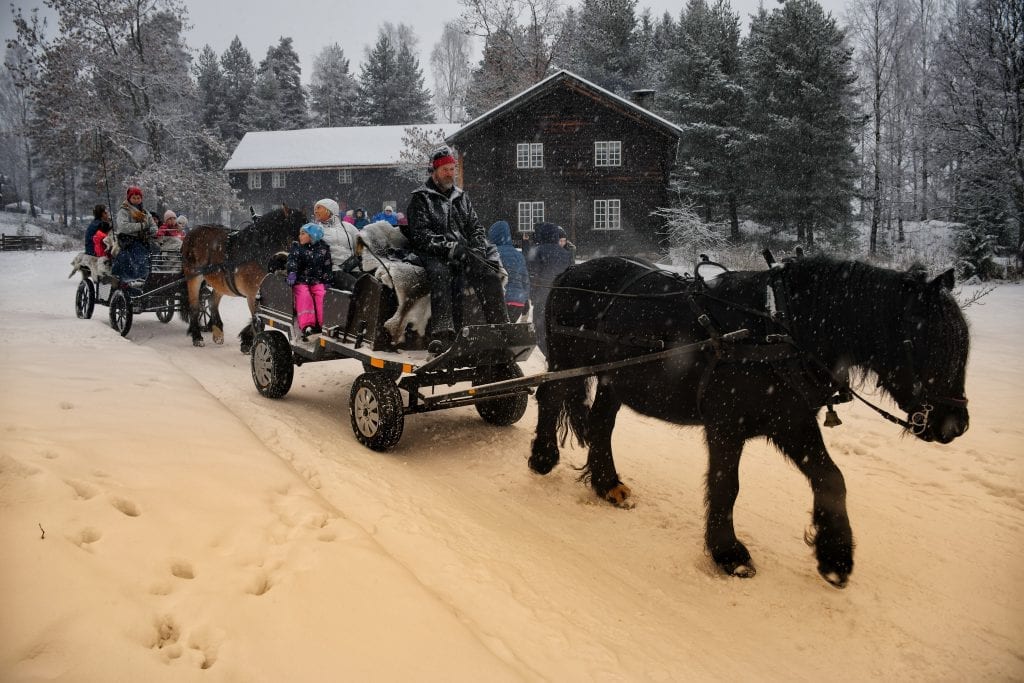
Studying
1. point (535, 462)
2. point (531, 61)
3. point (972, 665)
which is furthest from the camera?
point (531, 61)

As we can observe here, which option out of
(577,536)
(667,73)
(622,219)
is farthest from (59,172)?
(577,536)

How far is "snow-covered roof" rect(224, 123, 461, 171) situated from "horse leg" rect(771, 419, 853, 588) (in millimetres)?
39184

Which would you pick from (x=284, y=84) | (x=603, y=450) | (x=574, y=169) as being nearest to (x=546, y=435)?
(x=603, y=450)

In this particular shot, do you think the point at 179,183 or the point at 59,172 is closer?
the point at 59,172

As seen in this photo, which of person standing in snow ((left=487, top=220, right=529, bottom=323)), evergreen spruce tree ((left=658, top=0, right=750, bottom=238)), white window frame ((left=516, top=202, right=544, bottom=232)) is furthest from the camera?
white window frame ((left=516, top=202, right=544, bottom=232))

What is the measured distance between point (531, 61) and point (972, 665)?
111 ft

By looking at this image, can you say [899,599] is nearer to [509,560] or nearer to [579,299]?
[509,560]

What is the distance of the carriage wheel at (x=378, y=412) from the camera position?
5.40 metres

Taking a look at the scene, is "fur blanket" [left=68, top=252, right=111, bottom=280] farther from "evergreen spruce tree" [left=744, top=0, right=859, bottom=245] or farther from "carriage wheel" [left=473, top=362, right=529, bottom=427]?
"evergreen spruce tree" [left=744, top=0, right=859, bottom=245]

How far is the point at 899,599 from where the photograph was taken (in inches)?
146

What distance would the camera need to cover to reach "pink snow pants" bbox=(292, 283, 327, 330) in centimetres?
673

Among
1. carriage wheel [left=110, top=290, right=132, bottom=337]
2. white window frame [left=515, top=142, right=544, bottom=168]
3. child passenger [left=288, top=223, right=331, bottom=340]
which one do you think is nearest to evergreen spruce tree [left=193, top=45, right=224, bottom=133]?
white window frame [left=515, top=142, right=544, bottom=168]

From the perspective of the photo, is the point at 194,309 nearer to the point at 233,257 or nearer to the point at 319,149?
the point at 233,257

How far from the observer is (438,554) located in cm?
355
